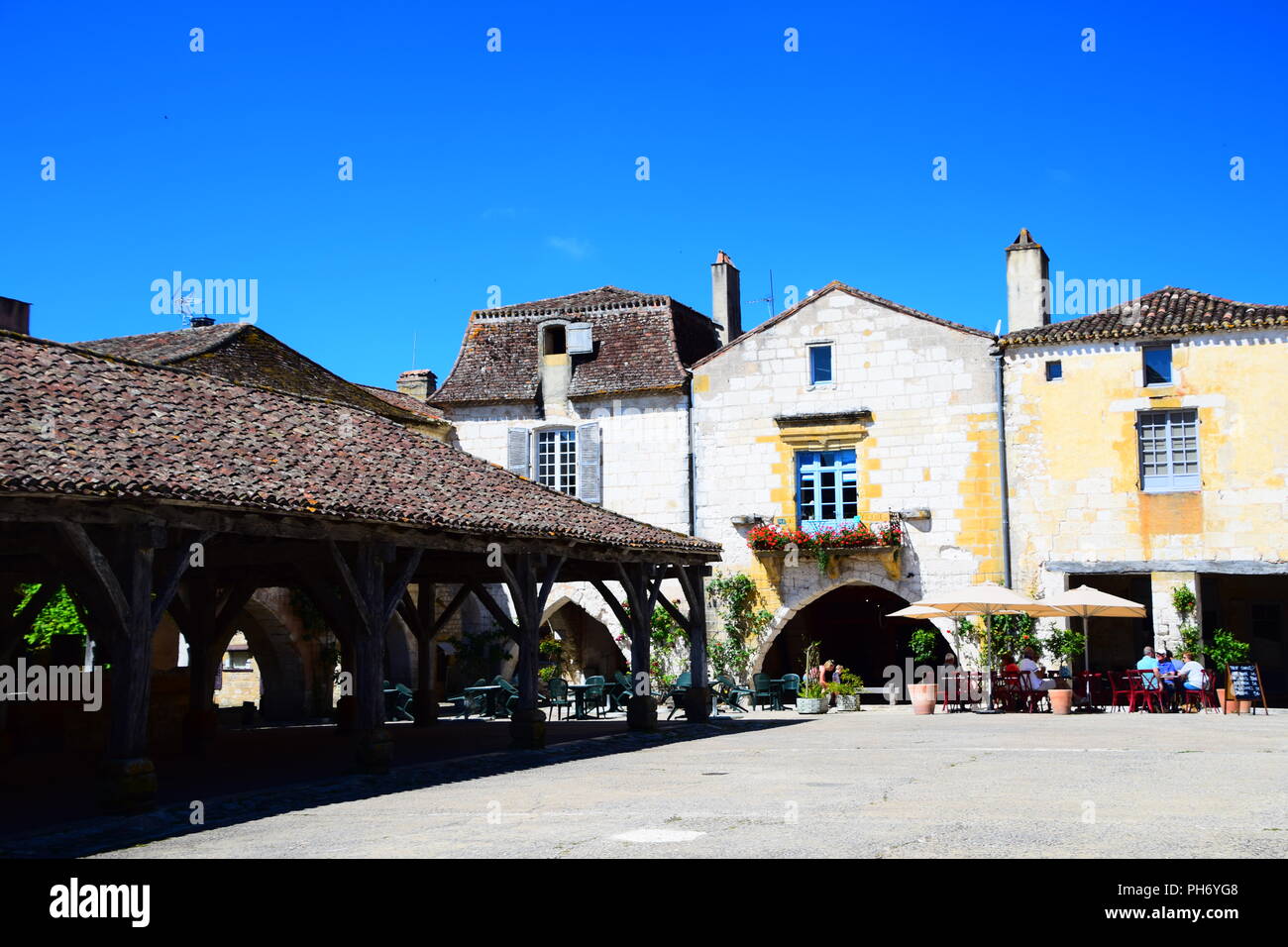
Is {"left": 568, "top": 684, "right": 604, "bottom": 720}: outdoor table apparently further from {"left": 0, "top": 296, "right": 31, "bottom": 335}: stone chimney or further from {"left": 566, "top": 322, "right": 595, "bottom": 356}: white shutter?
{"left": 0, "top": 296, "right": 31, "bottom": 335}: stone chimney

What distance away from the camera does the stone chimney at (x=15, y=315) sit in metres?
20.8

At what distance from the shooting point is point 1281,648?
2564 centimetres

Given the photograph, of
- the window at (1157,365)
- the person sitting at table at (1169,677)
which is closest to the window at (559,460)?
the window at (1157,365)

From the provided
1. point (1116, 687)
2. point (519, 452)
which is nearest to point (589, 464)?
point (519, 452)

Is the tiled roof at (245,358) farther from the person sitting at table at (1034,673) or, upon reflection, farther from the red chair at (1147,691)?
the red chair at (1147,691)

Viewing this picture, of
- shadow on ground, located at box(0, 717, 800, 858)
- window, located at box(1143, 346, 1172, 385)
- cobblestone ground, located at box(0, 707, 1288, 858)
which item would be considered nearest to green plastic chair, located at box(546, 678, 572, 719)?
shadow on ground, located at box(0, 717, 800, 858)

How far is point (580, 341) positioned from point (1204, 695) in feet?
43.1

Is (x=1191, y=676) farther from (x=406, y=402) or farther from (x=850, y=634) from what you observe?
(x=406, y=402)

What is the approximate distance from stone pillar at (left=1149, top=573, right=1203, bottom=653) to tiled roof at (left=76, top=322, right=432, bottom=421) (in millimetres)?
13522

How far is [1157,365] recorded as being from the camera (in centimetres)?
2281

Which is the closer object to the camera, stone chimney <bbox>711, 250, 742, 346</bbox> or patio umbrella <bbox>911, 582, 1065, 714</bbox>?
patio umbrella <bbox>911, 582, 1065, 714</bbox>

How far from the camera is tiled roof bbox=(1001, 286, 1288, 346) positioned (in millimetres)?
22141
